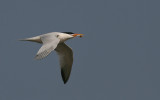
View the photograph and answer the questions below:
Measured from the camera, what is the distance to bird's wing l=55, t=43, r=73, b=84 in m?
21.9

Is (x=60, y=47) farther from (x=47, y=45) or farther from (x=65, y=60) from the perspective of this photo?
(x=47, y=45)

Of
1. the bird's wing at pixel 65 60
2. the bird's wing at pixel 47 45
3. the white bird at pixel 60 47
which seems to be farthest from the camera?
the bird's wing at pixel 65 60

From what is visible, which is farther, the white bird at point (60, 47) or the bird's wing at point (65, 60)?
the bird's wing at point (65, 60)

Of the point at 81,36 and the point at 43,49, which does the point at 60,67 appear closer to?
the point at 81,36

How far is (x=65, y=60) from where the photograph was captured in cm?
2217

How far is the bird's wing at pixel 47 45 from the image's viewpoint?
650 inches

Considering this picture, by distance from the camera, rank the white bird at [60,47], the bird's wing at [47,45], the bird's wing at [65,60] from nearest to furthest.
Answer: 1. the bird's wing at [47,45]
2. the white bird at [60,47]
3. the bird's wing at [65,60]

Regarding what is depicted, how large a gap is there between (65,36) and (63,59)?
2049 mm

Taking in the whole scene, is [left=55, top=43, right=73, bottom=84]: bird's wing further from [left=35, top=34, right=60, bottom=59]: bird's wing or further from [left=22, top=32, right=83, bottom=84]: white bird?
[left=35, top=34, right=60, bottom=59]: bird's wing

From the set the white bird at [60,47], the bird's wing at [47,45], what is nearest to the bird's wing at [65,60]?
→ the white bird at [60,47]

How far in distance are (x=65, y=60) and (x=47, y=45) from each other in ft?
14.8

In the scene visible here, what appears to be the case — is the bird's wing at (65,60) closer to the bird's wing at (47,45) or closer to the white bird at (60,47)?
the white bird at (60,47)

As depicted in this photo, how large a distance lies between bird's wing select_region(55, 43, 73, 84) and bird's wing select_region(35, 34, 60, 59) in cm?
218

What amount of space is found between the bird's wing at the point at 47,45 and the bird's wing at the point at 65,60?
2.18 meters
